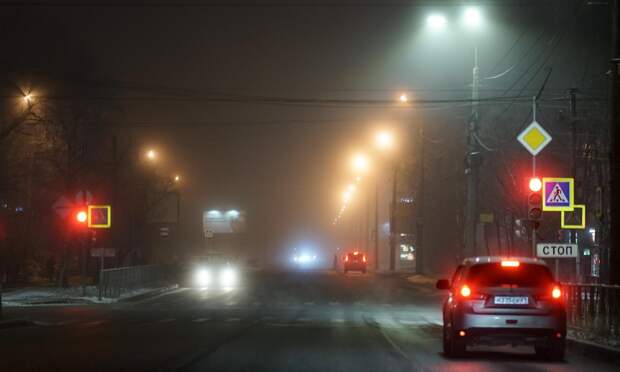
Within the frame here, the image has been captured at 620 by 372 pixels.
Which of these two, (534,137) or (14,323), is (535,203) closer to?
(534,137)

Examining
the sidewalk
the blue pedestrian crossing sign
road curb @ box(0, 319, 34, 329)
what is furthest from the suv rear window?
the sidewalk

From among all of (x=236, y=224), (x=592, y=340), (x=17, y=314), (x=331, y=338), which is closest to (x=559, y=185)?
(x=592, y=340)

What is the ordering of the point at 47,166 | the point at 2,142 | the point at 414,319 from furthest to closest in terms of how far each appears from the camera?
1. the point at 47,166
2. the point at 2,142
3. the point at 414,319

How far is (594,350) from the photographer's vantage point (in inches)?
655

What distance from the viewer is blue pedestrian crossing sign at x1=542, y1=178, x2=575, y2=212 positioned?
2162 cm

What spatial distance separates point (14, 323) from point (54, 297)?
12.7 m

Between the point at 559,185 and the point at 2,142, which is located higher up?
the point at 2,142

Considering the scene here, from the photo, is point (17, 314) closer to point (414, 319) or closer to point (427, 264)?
point (414, 319)

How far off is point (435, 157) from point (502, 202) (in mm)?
20173

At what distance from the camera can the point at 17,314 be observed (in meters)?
27.8

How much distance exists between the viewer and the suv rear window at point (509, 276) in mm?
15719

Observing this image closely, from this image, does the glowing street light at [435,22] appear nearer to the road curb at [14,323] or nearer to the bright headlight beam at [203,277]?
the road curb at [14,323]

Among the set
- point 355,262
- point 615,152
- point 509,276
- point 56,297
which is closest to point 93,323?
point 56,297

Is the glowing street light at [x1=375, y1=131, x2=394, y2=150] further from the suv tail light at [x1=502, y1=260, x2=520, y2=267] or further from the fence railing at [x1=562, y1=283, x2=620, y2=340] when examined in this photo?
the suv tail light at [x1=502, y1=260, x2=520, y2=267]
